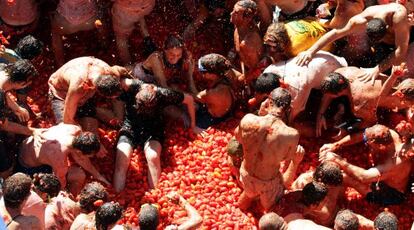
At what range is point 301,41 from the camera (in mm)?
8219

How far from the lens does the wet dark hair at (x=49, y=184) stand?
677cm

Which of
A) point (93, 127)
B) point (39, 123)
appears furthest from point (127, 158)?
point (39, 123)

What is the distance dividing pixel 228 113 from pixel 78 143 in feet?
6.43

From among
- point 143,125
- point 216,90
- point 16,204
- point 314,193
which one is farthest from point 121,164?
point 314,193

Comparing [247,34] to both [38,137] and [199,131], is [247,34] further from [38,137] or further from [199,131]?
[38,137]

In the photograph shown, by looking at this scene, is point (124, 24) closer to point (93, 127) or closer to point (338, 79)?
point (93, 127)

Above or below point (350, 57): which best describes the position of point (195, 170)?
below

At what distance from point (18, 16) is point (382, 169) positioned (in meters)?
4.43

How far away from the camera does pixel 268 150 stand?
6848mm

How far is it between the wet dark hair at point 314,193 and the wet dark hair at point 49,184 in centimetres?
223

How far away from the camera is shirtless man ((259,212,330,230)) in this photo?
250 inches

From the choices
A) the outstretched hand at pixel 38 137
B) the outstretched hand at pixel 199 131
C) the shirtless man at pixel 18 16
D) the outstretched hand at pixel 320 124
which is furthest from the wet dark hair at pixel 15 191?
the outstretched hand at pixel 320 124

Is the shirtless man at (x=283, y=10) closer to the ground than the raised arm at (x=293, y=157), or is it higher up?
higher up

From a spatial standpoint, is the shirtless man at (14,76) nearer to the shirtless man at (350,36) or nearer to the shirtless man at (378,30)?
the shirtless man at (378,30)
